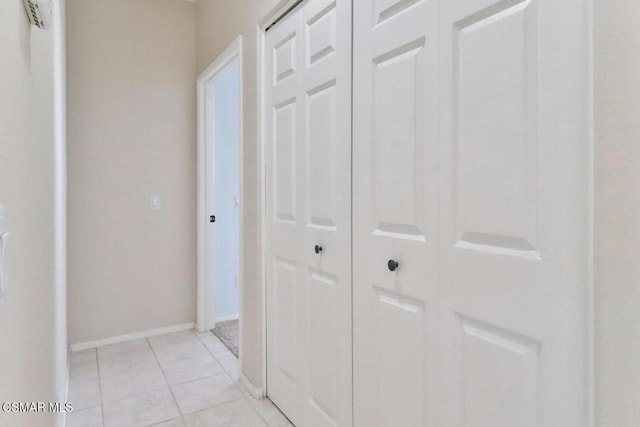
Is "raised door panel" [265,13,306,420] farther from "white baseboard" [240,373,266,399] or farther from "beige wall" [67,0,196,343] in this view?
"beige wall" [67,0,196,343]

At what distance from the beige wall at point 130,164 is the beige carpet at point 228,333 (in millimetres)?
275

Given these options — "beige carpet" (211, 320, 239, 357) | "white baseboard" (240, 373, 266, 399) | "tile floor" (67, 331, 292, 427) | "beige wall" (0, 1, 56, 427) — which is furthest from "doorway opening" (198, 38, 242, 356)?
"beige wall" (0, 1, 56, 427)

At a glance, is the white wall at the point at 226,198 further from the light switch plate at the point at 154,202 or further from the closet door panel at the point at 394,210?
the closet door panel at the point at 394,210

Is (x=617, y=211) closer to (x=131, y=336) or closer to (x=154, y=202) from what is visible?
(x=154, y=202)

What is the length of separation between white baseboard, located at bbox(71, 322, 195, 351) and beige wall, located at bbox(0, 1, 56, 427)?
185 centimetres

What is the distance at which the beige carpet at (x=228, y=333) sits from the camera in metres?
2.81

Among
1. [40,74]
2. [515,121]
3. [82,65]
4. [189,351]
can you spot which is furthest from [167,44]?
[515,121]

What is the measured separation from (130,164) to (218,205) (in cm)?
82

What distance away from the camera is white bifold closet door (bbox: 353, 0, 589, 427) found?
0.80 m

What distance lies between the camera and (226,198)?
3.47 m

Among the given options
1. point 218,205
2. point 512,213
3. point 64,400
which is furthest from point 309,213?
point 218,205

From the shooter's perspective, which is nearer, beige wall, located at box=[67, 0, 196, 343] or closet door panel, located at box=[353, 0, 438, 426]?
closet door panel, located at box=[353, 0, 438, 426]

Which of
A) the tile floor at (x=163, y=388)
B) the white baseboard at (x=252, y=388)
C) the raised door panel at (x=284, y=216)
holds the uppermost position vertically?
the raised door panel at (x=284, y=216)

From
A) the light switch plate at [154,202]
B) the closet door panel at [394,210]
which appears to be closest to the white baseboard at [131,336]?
the light switch plate at [154,202]
